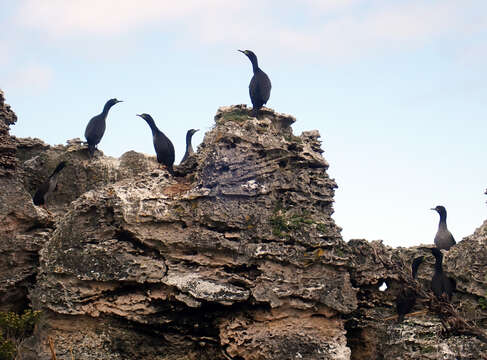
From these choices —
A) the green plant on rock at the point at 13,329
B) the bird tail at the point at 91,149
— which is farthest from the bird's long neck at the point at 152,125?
the green plant on rock at the point at 13,329

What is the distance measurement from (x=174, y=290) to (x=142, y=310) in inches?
29.5

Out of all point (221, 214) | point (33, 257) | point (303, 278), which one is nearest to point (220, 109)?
point (221, 214)

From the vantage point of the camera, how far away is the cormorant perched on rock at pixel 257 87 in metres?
15.5

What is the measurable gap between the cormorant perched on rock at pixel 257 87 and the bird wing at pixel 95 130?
181 inches

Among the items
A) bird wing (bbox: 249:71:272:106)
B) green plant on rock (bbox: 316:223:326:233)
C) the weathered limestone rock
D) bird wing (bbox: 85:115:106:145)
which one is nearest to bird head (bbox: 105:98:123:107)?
bird wing (bbox: 85:115:106:145)

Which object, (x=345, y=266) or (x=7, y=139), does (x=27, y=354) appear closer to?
(x=7, y=139)

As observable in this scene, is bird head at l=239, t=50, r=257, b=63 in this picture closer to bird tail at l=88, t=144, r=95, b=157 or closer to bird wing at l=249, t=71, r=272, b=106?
bird wing at l=249, t=71, r=272, b=106

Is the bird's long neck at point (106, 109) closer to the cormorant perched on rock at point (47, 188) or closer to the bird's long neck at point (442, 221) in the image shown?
the cormorant perched on rock at point (47, 188)

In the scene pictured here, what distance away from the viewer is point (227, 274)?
12984mm

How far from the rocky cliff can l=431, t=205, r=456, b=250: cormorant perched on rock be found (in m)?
3.81

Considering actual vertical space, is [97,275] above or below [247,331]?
above

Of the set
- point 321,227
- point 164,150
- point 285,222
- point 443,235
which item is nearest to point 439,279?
point 321,227

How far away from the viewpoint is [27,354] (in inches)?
516

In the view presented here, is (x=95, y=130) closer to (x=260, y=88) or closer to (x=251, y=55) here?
(x=251, y=55)
